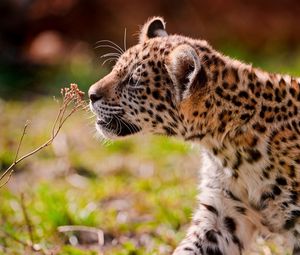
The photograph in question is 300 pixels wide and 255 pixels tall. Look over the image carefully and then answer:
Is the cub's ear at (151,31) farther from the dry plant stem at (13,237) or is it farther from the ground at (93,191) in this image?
the dry plant stem at (13,237)

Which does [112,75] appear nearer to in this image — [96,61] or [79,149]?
[79,149]

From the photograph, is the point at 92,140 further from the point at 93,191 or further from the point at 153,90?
the point at 153,90

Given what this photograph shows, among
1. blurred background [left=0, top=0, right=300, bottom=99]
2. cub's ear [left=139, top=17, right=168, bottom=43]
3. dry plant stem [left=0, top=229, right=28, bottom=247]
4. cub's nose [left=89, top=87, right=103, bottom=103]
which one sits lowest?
dry plant stem [left=0, top=229, right=28, bottom=247]

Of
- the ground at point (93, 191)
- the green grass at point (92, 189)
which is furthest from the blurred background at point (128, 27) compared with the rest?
the ground at point (93, 191)

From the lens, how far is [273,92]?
6133 mm

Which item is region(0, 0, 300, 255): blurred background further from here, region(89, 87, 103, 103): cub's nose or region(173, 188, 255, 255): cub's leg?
region(89, 87, 103, 103): cub's nose

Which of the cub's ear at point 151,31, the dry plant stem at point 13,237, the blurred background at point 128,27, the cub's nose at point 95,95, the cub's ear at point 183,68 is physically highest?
the blurred background at point 128,27

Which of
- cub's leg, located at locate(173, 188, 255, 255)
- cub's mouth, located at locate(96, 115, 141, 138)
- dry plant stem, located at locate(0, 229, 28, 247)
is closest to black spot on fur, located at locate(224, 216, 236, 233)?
cub's leg, located at locate(173, 188, 255, 255)

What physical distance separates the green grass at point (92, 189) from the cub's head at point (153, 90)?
0.64 meters

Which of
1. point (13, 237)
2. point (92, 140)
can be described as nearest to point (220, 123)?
point (13, 237)

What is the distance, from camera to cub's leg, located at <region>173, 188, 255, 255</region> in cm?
628

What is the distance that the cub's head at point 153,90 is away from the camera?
600 cm

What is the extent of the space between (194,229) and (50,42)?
10025 mm

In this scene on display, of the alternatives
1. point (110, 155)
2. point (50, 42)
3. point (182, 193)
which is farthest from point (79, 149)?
point (50, 42)
